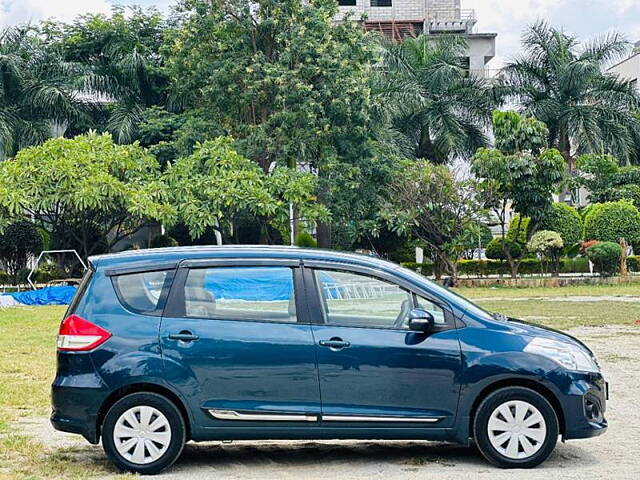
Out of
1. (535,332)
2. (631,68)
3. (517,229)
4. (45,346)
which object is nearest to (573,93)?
(517,229)

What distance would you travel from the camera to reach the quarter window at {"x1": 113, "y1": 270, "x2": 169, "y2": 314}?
7.47m

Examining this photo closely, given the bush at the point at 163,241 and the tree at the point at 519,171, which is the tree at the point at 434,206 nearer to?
the tree at the point at 519,171

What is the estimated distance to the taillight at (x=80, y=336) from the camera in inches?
289

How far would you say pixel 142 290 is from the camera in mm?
7559

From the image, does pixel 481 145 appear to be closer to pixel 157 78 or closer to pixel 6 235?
pixel 157 78

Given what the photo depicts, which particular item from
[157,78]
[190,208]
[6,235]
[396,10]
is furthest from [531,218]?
[396,10]

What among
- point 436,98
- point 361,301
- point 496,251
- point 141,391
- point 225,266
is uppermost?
point 436,98

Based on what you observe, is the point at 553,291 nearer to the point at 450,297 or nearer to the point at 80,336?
the point at 450,297

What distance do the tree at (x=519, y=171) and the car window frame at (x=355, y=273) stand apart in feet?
95.4

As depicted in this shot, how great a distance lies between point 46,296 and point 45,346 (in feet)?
39.7

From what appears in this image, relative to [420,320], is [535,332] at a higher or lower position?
lower

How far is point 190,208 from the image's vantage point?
3228cm

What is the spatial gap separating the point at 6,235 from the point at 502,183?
1942 centimetres

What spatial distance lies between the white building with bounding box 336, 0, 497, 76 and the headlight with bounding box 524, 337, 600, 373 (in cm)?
5178
